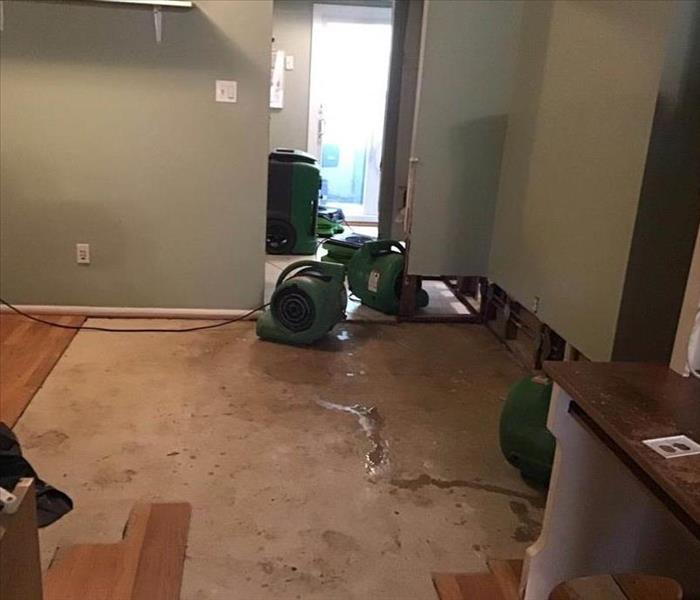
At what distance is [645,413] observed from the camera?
1.50 metres

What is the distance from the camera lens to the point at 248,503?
7.54 ft

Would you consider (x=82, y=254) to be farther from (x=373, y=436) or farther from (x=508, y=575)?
(x=508, y=575)

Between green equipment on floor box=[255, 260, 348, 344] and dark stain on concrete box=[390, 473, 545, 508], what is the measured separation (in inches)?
51.2

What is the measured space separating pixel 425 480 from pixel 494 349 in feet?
4.92

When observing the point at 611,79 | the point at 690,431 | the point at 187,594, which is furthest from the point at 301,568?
the point at 611,79

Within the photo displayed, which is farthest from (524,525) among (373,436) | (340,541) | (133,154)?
(133,154)

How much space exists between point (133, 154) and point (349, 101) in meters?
3.97

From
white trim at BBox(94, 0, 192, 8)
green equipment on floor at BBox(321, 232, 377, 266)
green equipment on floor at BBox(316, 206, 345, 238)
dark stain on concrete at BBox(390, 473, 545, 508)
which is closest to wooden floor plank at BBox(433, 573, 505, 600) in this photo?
dark stain on concrete at BBox(390, 473, 545, 508)

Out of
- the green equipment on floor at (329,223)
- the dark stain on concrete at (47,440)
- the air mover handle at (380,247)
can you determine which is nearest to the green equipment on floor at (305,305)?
the air mover handle at (380,247)

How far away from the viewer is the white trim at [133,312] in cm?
392

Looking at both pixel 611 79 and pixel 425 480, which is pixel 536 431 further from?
pixel 611 79

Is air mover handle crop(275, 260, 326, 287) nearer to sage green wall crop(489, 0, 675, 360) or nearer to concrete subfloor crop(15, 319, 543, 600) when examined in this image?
concrete subfloor crop(15, 319, 543, 600)

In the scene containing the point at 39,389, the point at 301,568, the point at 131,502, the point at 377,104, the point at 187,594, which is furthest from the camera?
the point at 377,104

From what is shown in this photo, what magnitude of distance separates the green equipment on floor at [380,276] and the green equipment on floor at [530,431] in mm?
1835
